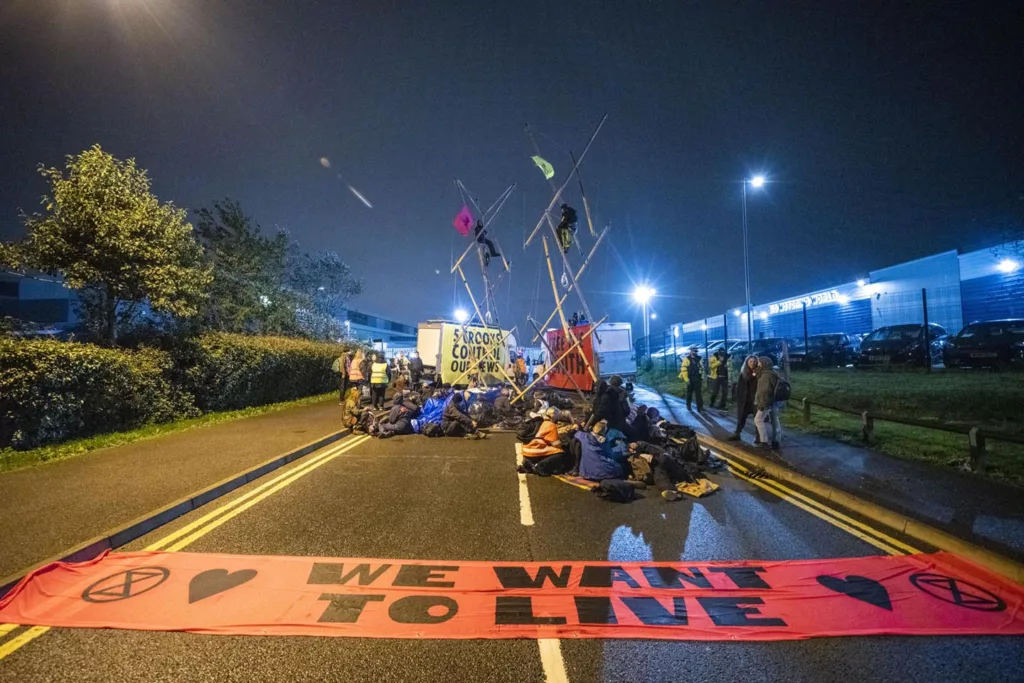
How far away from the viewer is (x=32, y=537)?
4473 millimetres

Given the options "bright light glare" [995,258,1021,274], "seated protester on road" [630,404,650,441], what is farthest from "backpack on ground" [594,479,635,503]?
"bright light glare" [995,258,1021,274]

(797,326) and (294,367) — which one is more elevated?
(797,326)

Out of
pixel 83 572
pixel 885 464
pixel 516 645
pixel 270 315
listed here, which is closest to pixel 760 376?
pixel 885 464

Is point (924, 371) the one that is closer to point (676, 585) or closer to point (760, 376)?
point (760, 376)

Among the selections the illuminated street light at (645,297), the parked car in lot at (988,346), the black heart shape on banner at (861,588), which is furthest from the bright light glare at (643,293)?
the black heart shape on banner at (861,588)

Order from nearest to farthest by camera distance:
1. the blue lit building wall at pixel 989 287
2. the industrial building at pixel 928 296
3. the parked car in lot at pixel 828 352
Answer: the blue lit building wall at pixel 989 287, the industrial building at pixel 928 296, the parked car in lot at pixel 828 352

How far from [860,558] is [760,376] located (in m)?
4.77

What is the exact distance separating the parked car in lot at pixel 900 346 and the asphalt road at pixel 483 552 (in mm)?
13937

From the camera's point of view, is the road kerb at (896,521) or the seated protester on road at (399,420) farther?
the seated protester on road at (399,420)

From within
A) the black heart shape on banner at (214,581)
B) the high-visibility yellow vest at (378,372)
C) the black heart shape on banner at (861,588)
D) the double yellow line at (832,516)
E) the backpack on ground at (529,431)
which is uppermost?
the high-visibility yellow vest at (378,372)

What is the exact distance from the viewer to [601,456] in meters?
6.90

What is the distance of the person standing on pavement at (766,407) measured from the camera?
8.44 m

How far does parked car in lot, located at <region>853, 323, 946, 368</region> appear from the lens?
1650cm

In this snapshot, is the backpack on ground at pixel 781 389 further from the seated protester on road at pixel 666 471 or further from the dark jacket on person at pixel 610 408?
the dark jacket on person at pixel 610 408
